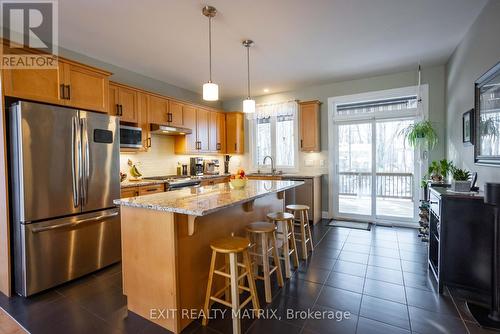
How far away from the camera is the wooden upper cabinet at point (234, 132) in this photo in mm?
5613

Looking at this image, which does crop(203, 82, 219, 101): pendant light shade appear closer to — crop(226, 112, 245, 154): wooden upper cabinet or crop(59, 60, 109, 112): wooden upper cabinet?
crop(59, 60, 109, 112): wooden upper cabinet

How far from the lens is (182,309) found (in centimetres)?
182

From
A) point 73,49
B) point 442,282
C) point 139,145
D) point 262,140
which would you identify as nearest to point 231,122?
point 262,140

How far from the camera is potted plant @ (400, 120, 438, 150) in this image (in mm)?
3777

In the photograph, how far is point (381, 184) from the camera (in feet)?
15.0

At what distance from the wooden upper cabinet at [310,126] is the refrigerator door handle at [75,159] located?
379 cm

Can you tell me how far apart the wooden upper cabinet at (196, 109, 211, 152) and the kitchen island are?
9.99 feet

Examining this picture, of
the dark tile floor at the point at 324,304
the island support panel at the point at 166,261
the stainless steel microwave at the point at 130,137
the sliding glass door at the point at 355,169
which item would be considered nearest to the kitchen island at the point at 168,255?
the island support panel at the point at 166,261

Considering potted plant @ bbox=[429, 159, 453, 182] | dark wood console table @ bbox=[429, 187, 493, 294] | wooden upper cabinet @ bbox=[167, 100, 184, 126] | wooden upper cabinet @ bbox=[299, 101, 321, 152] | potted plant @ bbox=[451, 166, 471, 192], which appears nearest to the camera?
dark wood console table @ bbox=[429, 187, 493, 294]

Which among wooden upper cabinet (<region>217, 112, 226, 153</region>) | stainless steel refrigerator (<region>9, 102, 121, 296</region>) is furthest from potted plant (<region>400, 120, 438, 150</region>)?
stainless steel refrigerator (<region>9, 102, 121, 296</region>)

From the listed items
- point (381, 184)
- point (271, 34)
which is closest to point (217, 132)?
point (271, 34)

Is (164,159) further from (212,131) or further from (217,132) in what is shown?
(217,132)

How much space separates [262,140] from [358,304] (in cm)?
406

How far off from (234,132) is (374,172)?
3052 millimetres
